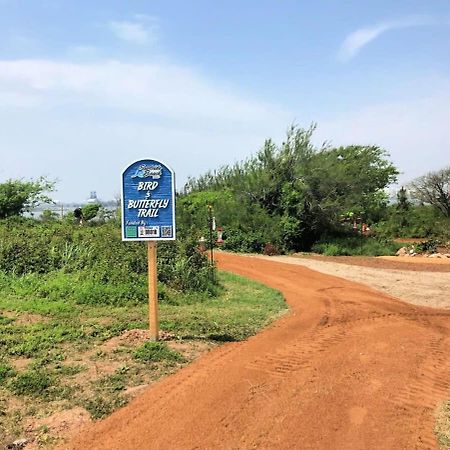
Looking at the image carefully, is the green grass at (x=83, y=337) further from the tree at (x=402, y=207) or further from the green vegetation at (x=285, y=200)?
the tree at (x=402, y=207)

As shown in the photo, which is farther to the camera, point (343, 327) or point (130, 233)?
point (343, 327)

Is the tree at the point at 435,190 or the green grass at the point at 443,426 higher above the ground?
the tree at the point at 435,190

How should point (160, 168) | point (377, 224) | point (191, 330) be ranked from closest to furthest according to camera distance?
point (160, 168) → point (191, 330) → point (377, 224)

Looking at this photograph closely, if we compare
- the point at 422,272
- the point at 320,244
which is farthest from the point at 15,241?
the point at 320,244

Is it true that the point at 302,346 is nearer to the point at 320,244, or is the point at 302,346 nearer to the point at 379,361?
the point at 379,361

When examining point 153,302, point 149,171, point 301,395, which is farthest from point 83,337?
point 301,395

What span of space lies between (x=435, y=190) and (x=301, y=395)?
3968 centimetres

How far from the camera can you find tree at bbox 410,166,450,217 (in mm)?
40406

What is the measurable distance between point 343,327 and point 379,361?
185 centimetres

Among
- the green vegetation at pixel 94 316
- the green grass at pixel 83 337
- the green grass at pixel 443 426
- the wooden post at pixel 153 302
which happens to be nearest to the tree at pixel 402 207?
the green vegetation at pixel 94 316

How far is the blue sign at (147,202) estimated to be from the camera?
23.2 feet

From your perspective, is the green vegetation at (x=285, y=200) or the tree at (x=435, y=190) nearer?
the green vegetation at (x=285, y=200)

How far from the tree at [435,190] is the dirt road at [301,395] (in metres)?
34.5

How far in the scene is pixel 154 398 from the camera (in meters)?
5.09
